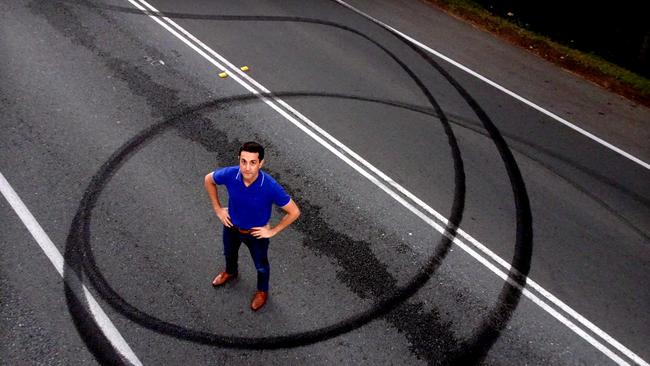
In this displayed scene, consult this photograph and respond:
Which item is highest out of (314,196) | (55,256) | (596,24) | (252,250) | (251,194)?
(596,24)

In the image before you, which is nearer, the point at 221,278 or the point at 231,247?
the point at 231,247

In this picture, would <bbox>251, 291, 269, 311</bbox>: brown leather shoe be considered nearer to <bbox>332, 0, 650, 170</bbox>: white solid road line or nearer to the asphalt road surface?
the asphalt road surface

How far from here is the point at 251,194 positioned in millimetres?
4102

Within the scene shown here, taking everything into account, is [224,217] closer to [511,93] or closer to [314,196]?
[314,196]

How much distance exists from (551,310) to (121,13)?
9.28 m

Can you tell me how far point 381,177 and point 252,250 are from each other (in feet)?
9.48

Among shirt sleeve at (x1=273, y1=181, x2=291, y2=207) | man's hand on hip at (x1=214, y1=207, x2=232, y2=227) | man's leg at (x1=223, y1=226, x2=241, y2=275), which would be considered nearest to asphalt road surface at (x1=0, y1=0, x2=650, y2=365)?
man's leg at (x1=223, y1=226, x2=241, y2=275)

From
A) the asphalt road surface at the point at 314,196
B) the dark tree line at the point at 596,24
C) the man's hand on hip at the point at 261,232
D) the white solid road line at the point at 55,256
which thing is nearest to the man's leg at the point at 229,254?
A: the asphalt road surface at the point at 314,196

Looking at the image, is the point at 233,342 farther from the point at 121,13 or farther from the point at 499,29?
the point at 499,29

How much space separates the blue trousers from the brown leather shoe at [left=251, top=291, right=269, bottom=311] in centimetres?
7

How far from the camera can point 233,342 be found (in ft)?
15.5

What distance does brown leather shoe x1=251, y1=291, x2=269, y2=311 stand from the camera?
4992 mm

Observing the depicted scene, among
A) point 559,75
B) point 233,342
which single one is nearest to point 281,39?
point 559,75

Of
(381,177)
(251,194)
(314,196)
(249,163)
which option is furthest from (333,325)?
(381,177)
